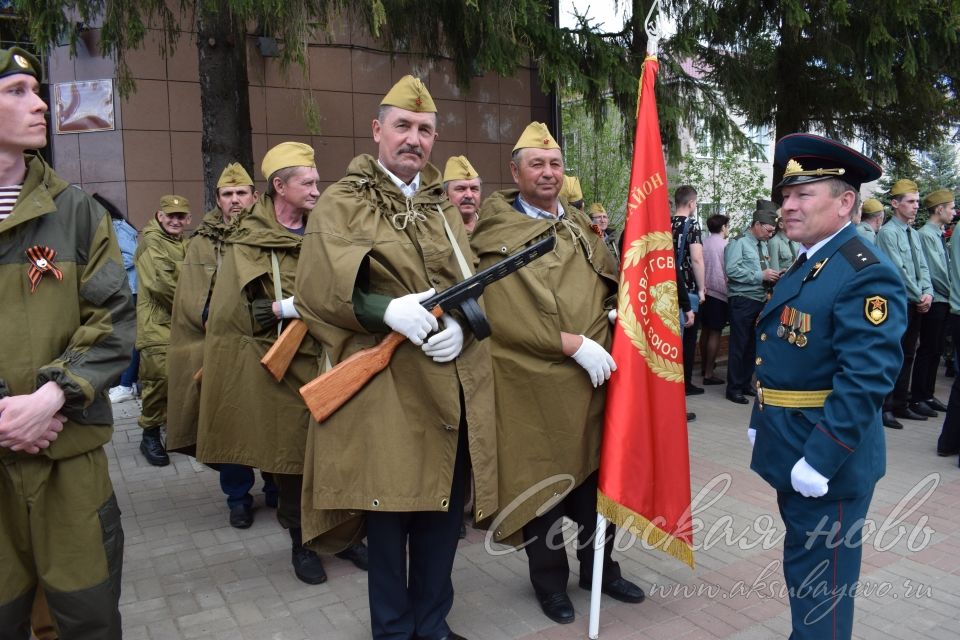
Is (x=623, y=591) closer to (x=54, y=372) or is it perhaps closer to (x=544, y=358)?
(x=544, y=358)

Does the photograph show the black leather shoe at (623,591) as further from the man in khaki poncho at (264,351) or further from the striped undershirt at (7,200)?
the striped undershirt at (7,200)

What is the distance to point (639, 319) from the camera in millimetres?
3346

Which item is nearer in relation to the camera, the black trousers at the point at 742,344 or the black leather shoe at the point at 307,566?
the black leather shoe at the point at 307,566

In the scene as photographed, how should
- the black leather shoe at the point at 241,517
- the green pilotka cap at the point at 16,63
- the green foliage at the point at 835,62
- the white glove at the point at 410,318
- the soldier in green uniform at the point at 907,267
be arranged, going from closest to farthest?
the green pilotka cap at the point at 16,63 → the white glove at the point at 410,318 → the black leather shoe at the point at 241,517 → the soldier in green uniform at the point at 907,267 → the green foliage at the point at 835,62

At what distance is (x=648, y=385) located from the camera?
338 cm

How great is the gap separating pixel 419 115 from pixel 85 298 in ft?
4.51

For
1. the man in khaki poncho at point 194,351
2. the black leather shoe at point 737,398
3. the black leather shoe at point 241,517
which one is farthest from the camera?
the black leather shoe at point 737,398

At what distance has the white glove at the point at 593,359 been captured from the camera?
328 centimetres

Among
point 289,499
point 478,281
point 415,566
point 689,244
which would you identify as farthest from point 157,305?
point 689,244

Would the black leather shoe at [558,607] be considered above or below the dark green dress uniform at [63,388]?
below

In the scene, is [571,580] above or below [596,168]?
below

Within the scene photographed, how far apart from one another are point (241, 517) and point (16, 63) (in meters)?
3.03

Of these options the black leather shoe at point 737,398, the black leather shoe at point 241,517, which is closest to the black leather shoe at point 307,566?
the black leather shoe at point 241,517

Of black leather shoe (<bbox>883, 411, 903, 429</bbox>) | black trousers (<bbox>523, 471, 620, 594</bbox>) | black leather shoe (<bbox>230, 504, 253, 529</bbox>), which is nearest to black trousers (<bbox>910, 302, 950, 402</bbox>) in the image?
black leather shoe (<bbox>883, 411, 903, 429</bbox>)
